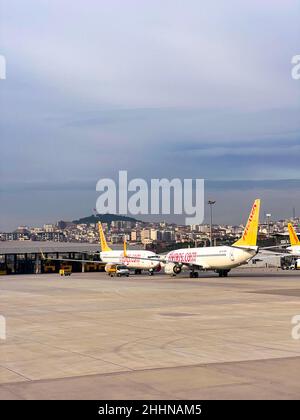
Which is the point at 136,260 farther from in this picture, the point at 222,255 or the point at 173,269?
the point at 222,255

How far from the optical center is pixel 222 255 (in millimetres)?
79312

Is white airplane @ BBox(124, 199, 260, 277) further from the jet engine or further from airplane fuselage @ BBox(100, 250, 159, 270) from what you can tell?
airplane fuselage @ BBox(100, 250, 159, 270)

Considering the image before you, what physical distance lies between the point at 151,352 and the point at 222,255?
199ft

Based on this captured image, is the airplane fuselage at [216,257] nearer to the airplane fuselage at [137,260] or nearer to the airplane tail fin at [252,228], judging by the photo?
the airplane tail fin at [252,228]

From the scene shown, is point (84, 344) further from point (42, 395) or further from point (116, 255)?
point (116, 255)

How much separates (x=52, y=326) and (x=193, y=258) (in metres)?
57.3

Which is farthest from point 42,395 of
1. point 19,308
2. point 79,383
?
point 19,308

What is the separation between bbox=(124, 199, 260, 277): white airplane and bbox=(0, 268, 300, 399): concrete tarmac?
40165 millimetres

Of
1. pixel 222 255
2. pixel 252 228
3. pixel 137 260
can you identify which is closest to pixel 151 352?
pixel 252 228

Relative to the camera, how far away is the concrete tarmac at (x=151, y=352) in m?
14.1

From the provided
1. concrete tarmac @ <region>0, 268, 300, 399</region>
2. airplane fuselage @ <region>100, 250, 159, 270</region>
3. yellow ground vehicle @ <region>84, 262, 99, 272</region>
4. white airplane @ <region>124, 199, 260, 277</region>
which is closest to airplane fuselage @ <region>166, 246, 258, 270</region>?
white airplane @ <region>124, 199, 260, 277</region>

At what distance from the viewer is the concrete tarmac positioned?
14.1 metres

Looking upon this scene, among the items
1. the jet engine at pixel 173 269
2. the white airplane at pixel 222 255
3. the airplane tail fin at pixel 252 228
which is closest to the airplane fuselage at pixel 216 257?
the white airplane at pixel 222 255

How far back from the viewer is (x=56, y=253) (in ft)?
461
